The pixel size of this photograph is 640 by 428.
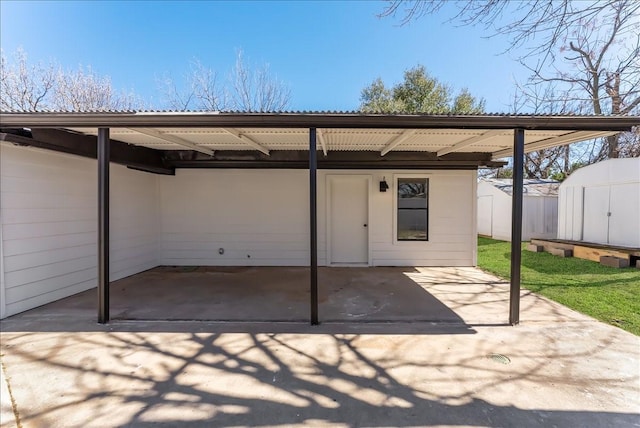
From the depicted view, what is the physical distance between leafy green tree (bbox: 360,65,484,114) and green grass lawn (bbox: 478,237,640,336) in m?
6.94

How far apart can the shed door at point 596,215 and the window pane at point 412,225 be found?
5.03m

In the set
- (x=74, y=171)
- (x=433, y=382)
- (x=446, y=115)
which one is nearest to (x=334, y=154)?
(x=446, y=115)

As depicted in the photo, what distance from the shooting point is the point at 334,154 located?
22.5ft

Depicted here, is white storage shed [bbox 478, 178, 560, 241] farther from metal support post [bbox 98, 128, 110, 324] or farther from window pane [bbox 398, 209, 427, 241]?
metal support post [bbox 98, 128, 110, 324]

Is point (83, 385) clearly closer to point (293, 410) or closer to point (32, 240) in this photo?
point (293, 410)

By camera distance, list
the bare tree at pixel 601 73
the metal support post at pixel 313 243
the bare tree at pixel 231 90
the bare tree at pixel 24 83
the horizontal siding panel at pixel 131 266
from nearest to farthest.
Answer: the metal support post at pixel 313 243
the bare tree at pixel 601 73
the horizontal siding panel at pixel 131 266
the bare tree at pixel 24 83
the bare tree at pixel 231 90

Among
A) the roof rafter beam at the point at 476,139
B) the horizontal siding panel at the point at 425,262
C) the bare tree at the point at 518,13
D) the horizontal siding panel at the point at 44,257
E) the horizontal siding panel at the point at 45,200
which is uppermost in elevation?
the bare tree at the point at 518,13

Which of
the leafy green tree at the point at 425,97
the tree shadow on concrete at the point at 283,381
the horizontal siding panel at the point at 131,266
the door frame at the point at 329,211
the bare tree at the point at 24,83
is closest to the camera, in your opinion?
the tree shadow on concrete at the point at 283,381

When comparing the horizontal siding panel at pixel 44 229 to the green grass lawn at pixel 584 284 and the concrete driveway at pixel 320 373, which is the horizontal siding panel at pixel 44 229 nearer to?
the concrete driveway at pixel 320 373

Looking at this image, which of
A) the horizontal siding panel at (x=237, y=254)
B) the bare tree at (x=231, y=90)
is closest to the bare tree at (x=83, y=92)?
the bare tree at (x=231, y=90)

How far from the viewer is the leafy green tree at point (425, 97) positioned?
13.2 meters

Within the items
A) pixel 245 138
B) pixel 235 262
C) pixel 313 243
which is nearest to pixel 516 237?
pixel 313 243

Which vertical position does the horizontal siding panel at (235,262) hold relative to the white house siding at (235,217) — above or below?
below

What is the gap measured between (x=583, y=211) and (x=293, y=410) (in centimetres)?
1027
